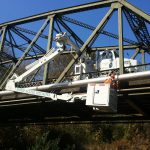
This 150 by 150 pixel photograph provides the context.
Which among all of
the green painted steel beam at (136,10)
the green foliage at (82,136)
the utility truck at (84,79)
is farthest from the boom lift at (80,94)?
the green foliage at (82,136)

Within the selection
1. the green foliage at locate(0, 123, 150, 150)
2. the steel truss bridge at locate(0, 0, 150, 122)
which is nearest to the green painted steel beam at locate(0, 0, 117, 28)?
the steel truss bridge at locate(0, 0, 150, 122)

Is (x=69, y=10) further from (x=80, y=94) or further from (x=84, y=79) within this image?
(x=80, y=94)

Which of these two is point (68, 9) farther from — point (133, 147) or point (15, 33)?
point (133, 147)

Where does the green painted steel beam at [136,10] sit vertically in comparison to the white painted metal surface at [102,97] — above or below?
above

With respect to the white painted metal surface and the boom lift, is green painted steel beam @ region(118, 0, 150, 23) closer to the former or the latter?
the boom lift

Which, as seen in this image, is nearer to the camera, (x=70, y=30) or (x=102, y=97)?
(x=102, y=97)

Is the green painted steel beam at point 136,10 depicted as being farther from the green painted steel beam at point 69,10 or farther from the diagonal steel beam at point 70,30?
the diagonal steel beam at point 70,30

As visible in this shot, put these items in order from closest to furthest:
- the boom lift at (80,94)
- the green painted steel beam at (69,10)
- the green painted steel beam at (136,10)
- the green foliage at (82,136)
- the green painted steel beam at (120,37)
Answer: the boom lift at (80,94), the green painted steel beam at (120,37), the green painted steel beam at (136,10), the green painted steel beam at (69,10), the green foliage at (82,136)

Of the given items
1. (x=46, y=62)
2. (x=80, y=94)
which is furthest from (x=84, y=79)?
(x=46, y=62)

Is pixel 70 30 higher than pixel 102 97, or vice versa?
pixel 70 30

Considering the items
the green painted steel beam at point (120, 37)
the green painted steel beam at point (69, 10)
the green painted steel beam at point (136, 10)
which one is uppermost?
the green painted steel beam at point (69, 10)

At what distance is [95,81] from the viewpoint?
17.7 m

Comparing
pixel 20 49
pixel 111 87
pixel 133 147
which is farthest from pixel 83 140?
pixel 111 87

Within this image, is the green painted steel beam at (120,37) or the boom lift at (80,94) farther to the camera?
the green painted steel beam at (120,37)
